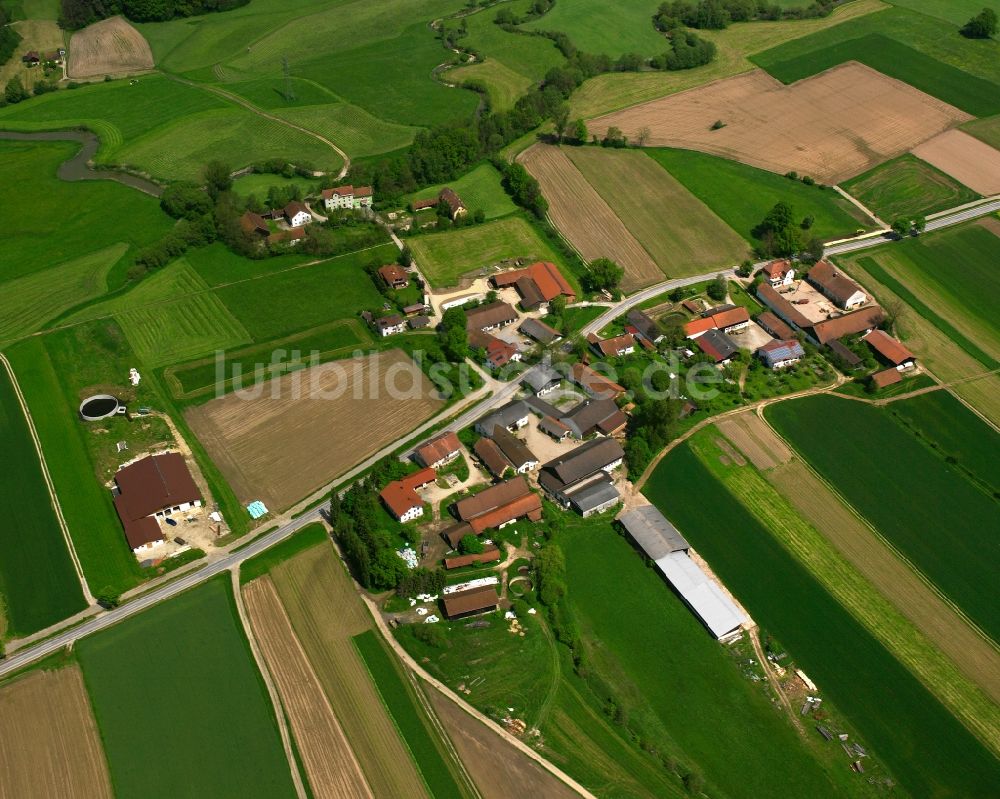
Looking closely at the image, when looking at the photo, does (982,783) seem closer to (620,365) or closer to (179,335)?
(620,365)

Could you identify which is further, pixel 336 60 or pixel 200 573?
pixel 336 60

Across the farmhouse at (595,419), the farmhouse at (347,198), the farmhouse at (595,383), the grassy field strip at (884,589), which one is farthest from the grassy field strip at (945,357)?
the farmhouse at (347,198)

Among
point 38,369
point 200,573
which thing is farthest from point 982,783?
point 38,369

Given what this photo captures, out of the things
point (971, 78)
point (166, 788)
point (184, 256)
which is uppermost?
point (971, 78)

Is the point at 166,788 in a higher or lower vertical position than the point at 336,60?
lower

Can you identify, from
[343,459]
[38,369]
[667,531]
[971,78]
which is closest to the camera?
[667,531]

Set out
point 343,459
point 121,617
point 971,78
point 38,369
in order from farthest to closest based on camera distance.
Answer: point 971,78 → point 38,369 → point 343,459 → point 121,617

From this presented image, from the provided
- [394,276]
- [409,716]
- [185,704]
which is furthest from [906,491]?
[185,704]
